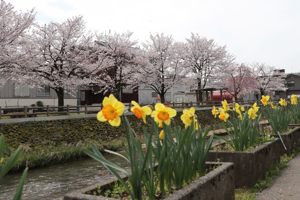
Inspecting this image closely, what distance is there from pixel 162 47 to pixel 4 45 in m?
20.2

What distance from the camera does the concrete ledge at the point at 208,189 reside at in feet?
10.1

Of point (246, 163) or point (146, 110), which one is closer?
point (146, 110)

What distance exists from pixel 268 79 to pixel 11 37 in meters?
44.2

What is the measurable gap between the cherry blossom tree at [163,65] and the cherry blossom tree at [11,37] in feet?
49.0

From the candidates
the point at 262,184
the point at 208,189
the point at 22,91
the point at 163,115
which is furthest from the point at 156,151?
the point at 22,91

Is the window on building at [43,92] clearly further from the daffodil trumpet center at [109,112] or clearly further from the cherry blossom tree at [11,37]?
the daffodil trumpet center at [109,112]

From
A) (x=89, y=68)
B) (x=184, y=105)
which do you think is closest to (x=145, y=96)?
(x=184, y=105)

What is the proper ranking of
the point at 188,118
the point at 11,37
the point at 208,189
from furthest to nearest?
the point at 11,37, the point at 188,118, the point at 208,189

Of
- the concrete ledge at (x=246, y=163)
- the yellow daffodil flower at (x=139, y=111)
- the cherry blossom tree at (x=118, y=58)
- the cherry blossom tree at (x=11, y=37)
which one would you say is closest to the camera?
the yellow daffodil flower at (x=139, y=111)

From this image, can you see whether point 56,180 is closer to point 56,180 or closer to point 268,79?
point 56,180

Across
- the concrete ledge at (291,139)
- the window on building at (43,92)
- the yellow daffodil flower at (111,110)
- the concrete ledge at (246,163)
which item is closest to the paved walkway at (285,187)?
the concrete ledge at (246,163)

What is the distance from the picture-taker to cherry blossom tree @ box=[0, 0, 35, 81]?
20094mm

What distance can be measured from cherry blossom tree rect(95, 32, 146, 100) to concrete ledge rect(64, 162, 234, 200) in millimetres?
25892

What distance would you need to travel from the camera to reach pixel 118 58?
104 ft
